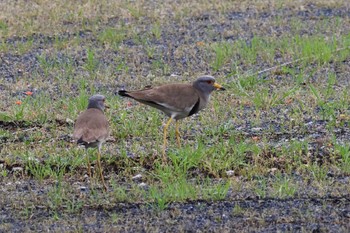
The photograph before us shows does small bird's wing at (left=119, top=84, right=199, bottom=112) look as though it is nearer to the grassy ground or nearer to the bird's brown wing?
the bird's brown wing

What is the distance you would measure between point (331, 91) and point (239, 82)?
1031 mm

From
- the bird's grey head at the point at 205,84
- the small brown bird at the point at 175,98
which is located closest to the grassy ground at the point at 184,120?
the small brown bird at the point at 175,98

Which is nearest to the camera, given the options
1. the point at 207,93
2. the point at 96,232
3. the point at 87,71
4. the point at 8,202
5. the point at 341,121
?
the point at 96,232

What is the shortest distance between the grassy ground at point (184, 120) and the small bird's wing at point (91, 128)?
418 millimetres

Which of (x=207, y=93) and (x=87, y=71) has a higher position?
(x=207, y=93)

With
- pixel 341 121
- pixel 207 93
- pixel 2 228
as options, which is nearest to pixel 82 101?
pixel 207 93

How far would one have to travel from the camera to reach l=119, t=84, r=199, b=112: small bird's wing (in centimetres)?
816

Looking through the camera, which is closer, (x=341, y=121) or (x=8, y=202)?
(x=8, y=202)

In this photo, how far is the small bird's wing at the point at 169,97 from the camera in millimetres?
8164

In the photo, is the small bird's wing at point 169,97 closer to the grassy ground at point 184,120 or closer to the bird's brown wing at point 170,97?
the bird's brown wing at point 170,97

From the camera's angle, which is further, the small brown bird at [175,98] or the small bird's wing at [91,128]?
the small brown bird at [175,98]

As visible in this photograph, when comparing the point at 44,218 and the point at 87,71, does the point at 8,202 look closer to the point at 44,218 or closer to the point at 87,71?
the point at 44,218

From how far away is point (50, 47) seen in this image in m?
12.8

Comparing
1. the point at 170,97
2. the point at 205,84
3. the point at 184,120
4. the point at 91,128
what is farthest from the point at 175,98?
the point at 184,120
